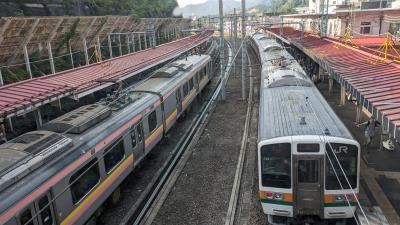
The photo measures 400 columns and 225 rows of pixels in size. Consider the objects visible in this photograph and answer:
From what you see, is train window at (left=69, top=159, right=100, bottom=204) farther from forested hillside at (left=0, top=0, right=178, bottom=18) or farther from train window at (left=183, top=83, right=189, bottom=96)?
forested hillside at (left=0, top=0, right=178, bottom=18)

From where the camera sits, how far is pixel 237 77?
31141 mm

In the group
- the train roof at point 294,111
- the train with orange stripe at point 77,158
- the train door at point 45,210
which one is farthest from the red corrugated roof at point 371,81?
the train door at point 45,210

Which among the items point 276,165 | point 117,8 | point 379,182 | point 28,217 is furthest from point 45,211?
point 117,8

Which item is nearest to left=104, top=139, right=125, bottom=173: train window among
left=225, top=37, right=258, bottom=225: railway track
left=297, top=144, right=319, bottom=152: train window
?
left=225, top=37, right=258, bottom=225: railway track

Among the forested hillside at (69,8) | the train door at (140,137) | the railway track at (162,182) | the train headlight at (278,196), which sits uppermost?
→ the forested hillside at (69,8)

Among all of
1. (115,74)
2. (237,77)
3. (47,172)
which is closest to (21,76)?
(115,74)

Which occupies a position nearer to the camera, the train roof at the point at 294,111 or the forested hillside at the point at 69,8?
the train roof at the point at 294,111

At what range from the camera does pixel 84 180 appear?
29.4ft

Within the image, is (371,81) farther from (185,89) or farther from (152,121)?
(185,89)

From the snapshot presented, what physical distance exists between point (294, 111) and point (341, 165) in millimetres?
2517

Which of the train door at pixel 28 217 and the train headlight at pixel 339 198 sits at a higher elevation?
the train door at pixel 28 217

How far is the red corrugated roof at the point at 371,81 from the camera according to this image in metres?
8.70

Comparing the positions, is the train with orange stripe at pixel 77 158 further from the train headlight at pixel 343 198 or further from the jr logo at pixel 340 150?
the train headlight at pixel 343 198

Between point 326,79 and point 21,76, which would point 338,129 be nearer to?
point 21,76
